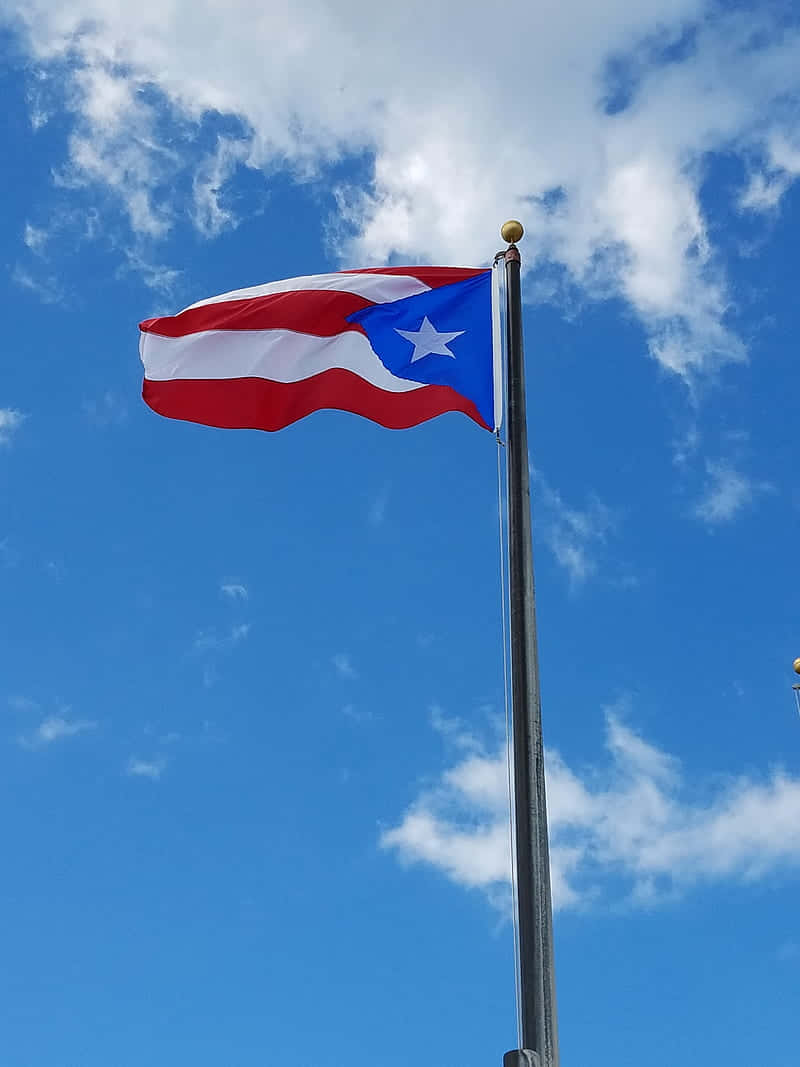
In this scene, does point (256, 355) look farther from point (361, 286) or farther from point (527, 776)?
point (527, 776)

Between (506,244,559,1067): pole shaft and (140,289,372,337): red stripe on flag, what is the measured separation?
3.98 m

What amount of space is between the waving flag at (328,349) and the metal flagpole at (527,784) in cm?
212

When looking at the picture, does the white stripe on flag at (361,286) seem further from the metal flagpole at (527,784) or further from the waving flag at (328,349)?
the metal flagpole at (527,784)

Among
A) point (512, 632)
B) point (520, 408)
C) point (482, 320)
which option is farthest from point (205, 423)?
point (512, 632)

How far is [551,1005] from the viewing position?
31.9 ft

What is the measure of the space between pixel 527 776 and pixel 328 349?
7641mm

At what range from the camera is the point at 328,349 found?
16.3m

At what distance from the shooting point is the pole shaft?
9.69m

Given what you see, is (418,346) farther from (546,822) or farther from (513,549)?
(546,822)

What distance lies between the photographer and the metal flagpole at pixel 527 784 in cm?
962

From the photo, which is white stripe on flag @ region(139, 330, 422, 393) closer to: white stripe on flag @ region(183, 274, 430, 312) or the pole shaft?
white stripe on flag @ region(183, 274, 430, 312)

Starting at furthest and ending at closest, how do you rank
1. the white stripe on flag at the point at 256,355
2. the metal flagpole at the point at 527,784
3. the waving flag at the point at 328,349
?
the white stripe on flag at the point at 256,355 < the waving flag at the point at 328,349 < the metal flagpole at the point at 527,784

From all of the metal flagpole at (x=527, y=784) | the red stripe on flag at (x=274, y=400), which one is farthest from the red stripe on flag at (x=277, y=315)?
the metal flagpole at (x=527, y=784)

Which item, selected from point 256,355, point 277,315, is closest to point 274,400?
point 256,355
